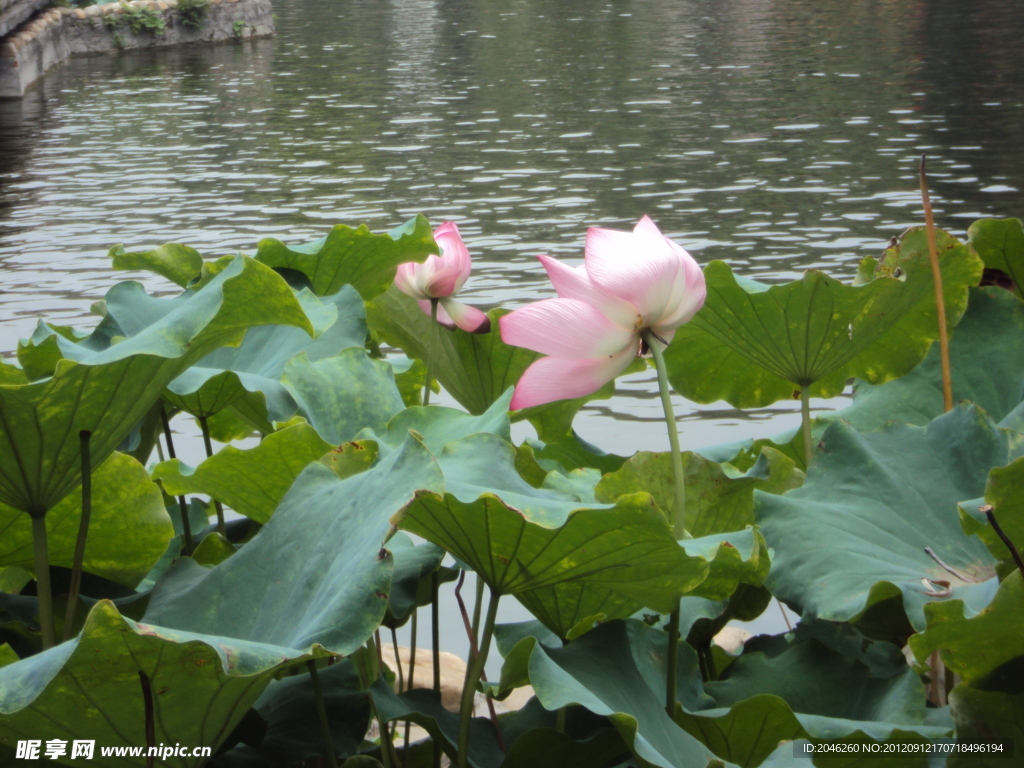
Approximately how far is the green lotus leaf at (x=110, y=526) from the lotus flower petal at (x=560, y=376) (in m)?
0.34

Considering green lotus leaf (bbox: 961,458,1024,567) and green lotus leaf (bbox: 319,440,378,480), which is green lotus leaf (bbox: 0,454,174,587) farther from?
green lotus leaf (bbox: 961,458,1024,567)

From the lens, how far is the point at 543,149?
8883 millimetres

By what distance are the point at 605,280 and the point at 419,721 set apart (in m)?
0.34

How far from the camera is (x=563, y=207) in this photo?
680cm

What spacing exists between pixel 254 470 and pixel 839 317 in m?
0.61

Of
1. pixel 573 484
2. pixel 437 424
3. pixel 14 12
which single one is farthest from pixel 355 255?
pixel 14 12

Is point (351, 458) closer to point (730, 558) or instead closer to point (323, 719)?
point (323, 719)

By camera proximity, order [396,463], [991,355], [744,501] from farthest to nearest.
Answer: [991,355], [744,501], [396,463]

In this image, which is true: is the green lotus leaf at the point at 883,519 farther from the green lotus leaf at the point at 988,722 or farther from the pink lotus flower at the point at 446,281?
the pink lotus flower at the point at 446,281

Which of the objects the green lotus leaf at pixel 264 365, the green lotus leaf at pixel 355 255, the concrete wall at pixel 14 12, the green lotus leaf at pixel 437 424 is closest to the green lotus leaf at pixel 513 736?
the green lotus leaf at pixel 437 424

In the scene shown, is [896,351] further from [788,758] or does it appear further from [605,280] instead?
[788,758]

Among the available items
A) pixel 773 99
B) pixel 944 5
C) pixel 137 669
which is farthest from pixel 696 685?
pixel 944 5

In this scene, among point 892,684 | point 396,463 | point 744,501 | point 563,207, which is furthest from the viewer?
point 563,207

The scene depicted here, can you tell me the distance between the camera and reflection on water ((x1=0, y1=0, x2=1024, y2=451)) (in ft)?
19.4
